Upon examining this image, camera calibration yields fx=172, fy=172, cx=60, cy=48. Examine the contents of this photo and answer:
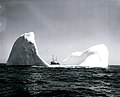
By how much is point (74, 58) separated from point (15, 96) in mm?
80594

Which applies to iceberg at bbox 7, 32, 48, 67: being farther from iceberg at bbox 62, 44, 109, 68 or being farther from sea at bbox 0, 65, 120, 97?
sea at bbox 0, 65, 120, 97

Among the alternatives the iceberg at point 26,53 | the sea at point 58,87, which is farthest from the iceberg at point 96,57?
the sea at point 58,87

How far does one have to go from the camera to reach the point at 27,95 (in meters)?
11.3

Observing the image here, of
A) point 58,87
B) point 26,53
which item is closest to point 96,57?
point 26,53

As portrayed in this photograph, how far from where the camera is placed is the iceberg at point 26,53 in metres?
69.0

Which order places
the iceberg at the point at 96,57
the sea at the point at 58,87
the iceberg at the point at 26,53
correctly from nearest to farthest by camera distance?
the sea at the point at 58,87 → the iceberg at the point at 26,53 → the iceberg at the point at 96,57

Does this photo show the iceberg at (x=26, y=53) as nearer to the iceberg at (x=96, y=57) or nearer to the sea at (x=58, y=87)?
the iceberg at (x=96, y=57)

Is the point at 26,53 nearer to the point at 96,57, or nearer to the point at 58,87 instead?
the point at 96,57

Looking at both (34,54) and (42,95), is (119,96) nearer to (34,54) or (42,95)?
(42,95)

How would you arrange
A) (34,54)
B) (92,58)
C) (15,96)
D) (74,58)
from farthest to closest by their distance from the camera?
(74,58), (92,58), (34,54), (15,96)

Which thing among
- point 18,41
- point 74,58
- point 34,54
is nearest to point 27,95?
point 34,54

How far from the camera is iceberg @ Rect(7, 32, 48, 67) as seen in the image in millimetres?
69000

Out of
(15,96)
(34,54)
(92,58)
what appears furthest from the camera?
(92,58)

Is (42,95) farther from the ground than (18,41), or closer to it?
closer to it
